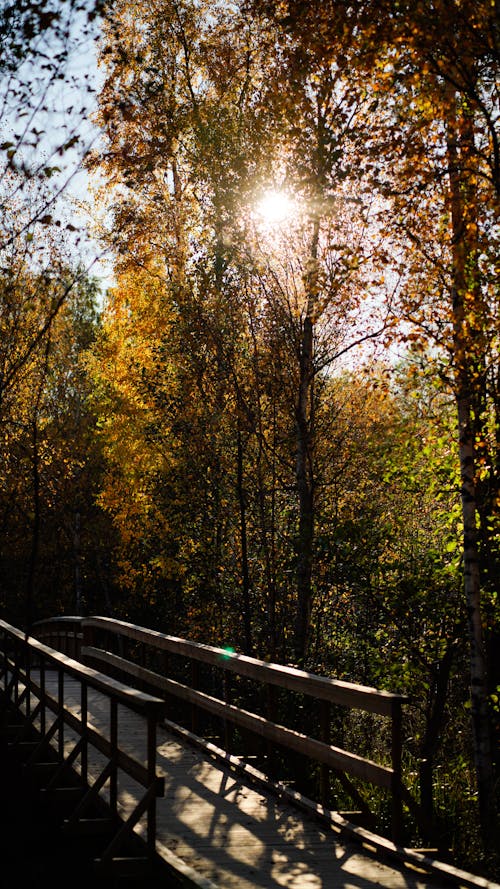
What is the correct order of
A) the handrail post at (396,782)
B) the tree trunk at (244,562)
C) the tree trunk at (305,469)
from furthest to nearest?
1. the tree trunk at (244,562)
2. the tree trunk at (305,469)
3. the handrail post at (396,782)

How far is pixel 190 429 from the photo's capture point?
18500 mm

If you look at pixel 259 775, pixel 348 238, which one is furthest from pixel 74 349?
pixel 259 775

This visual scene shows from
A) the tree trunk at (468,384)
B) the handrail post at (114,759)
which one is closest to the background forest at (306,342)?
the tree trunk at (468,384)

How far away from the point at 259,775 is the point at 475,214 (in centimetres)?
555

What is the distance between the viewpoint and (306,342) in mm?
14148

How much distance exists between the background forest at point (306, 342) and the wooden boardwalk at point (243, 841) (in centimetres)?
164

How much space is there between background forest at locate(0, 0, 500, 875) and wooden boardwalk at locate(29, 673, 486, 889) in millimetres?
1636

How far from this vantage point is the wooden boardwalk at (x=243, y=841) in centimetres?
565

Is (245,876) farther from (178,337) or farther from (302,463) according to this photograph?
(178,337)

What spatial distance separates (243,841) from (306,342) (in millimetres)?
8681

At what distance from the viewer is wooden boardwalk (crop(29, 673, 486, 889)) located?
5.65 metres

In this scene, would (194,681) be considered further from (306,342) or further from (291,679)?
(306,342)

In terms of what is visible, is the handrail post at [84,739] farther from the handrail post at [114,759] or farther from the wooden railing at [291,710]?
the handrail post at [114,759]

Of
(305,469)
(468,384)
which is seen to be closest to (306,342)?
(305,469)
